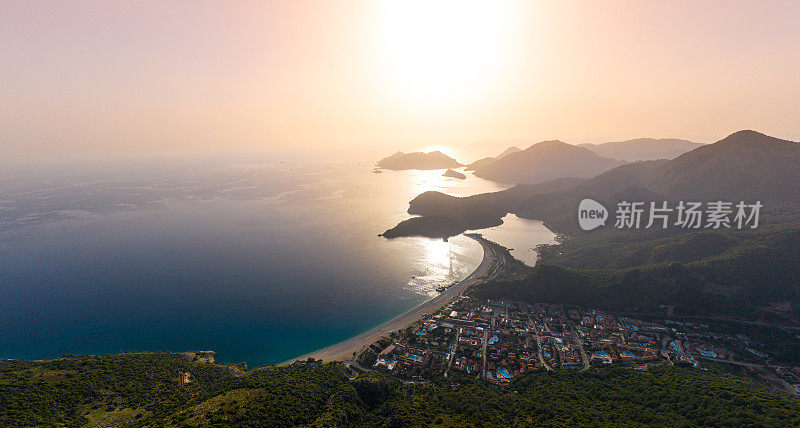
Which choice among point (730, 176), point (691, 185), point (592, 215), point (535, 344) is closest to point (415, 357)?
point (535, 344)

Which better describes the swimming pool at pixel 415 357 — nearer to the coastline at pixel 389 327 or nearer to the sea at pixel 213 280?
the coastline at pixel 389 327

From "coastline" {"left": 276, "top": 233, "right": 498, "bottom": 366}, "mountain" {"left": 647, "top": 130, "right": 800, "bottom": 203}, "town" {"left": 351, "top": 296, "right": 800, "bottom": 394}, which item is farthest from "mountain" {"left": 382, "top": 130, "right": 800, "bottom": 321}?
"coastline" {"left": 276, "top": 233, "right": 498, "bottom": 366}

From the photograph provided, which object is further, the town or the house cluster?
the house cluster

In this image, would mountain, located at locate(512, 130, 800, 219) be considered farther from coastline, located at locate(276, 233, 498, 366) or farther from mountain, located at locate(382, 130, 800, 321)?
coastline, located at locate(276, 233, 498, 366)

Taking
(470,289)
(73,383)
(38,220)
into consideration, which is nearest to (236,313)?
(73,383)

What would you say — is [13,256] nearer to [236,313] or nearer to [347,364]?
[236,313]

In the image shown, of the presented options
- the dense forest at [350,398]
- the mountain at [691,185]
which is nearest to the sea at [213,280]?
the dense forest at [350,398]

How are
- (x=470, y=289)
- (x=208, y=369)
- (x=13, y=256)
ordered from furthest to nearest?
1. (x=13, y=256)
2. (x=470, y=289)
3. (x=208, y=369)
